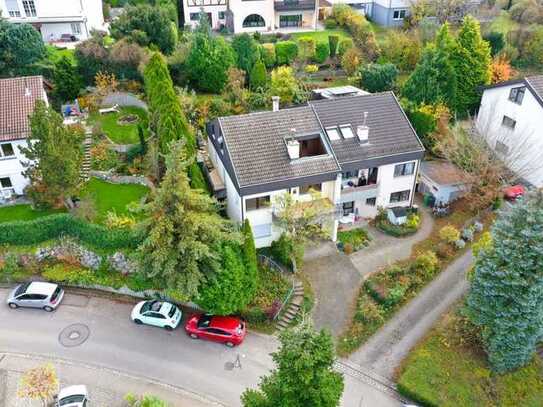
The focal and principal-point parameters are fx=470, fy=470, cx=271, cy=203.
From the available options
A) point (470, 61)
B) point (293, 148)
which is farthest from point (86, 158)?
point (470, 61)

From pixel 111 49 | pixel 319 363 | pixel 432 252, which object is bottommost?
pixel 432 252

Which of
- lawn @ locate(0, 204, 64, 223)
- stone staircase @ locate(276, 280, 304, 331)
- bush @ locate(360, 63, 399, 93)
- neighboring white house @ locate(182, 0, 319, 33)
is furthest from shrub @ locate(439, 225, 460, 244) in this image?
neighboring white house @ locate(182, 0, 319, 33)

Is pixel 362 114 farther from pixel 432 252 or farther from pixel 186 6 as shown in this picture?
pixel 186 6

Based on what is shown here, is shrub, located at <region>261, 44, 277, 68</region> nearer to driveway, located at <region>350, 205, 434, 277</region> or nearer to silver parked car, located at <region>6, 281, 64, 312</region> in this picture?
driveway, located at <region>350, 205, 434, 277</region>

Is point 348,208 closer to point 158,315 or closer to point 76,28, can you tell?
point 158,315

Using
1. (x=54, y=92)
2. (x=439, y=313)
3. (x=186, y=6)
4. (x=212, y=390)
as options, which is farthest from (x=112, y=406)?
(x=186, y=6)

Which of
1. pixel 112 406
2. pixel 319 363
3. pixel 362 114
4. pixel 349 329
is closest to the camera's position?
pixel 319 363
